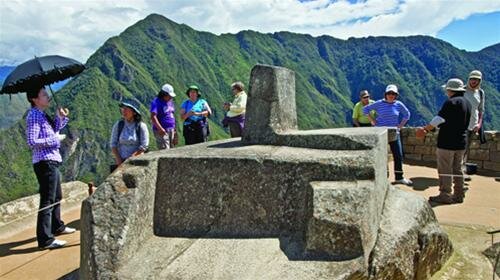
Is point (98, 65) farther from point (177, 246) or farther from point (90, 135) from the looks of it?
point (177, 246)

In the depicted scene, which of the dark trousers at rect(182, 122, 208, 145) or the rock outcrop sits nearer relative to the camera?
the rock outcrop

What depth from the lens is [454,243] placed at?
6.04 m

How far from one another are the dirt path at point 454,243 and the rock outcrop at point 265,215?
516mm

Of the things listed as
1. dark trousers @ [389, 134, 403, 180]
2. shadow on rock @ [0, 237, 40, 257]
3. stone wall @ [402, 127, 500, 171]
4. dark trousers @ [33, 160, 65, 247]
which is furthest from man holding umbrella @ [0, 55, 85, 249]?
stone wall @ [402, 127, 500, 171]

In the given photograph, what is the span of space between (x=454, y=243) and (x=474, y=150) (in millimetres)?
7203

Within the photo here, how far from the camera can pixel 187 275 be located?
3844 mm

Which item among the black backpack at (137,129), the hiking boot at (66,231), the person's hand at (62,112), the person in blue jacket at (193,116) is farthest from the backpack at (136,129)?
the person in blue jacket at (193,116)

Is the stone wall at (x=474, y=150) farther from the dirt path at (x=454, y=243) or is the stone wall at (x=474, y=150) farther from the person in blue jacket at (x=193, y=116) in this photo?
the person in blue jacket at (x=193, y=116)

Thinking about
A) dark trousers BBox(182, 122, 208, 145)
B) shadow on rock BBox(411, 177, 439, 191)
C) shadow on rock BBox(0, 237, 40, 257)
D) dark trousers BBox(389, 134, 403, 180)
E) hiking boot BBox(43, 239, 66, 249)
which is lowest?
shadow on rock BBox(411, 177, 439, 191)

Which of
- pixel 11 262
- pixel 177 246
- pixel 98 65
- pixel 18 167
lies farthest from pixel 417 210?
pixel 98 65

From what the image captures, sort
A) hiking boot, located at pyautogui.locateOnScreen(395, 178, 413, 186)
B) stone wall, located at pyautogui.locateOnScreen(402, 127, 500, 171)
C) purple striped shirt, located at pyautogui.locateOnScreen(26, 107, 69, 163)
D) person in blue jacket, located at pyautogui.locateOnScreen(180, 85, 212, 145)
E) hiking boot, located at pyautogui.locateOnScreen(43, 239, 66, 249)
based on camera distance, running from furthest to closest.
→ stone wall, located at pyautogui.locateOnScreen(402, 127, 500, 171)
hiking boot, located at pyautogui.locateOnScreen(395, 178, 413, 186)
person in blue jacket, located at pyautogui.locateOnScreen(180, 85, 212, 145)
hiking boot, located at pyautogui.locateOnScreen(43, 239, 66, 249)
purple striped shirt, located at pyautogui.locateOnScreen(26, 107, 69, 163)

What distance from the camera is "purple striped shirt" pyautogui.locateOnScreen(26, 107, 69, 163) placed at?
5.89 meters

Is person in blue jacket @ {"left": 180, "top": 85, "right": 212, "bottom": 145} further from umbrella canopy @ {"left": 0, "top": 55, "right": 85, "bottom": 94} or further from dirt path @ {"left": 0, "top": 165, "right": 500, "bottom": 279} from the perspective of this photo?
umbrella canopy @ {"left": 0, "top": 55, "right": 85, "bottom": 94}

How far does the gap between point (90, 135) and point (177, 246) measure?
13956 centimetres
